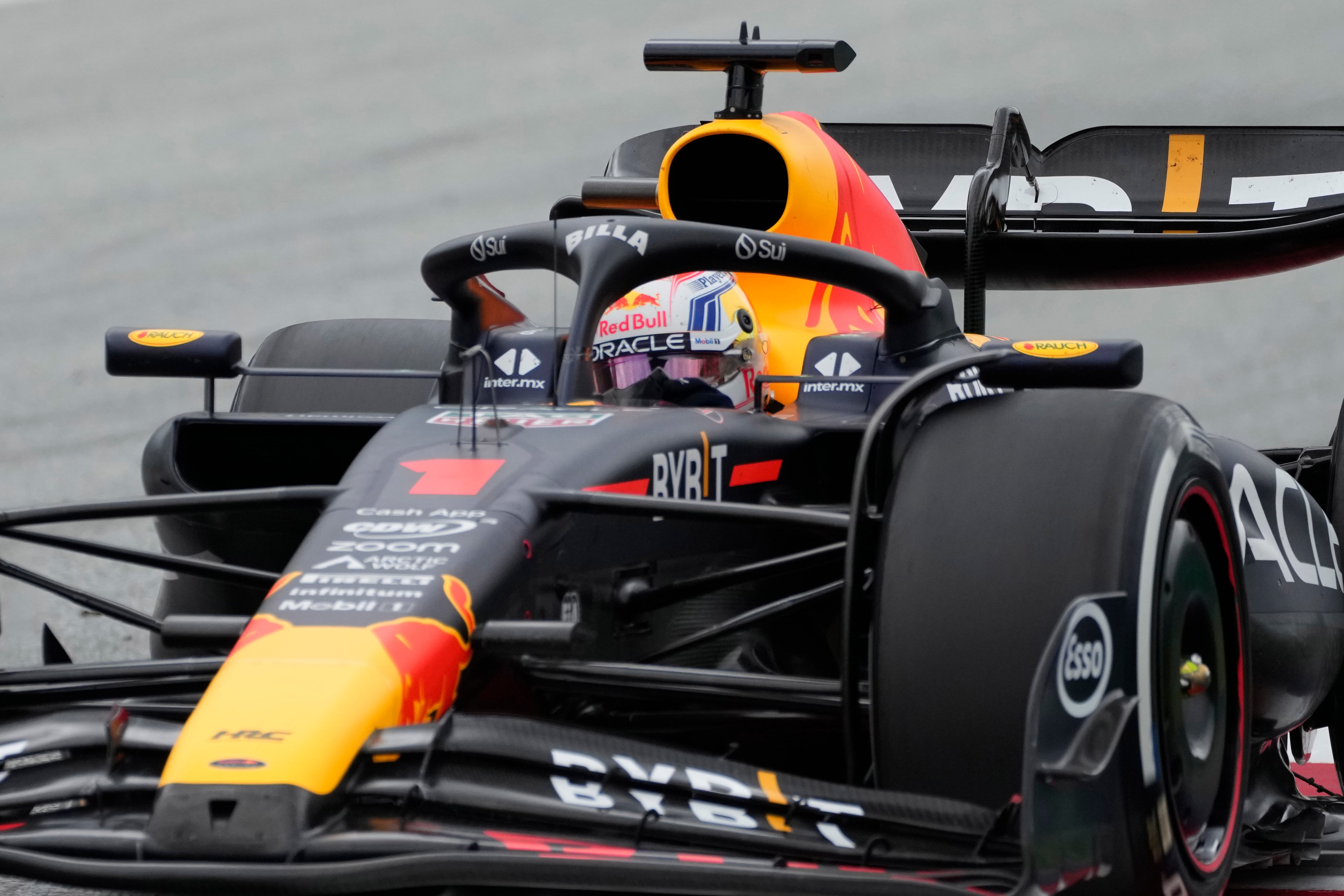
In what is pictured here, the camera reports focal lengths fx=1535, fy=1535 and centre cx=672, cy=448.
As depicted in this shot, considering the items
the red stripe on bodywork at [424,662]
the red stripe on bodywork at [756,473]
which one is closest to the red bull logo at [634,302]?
the red stripe on bodywork at [756,473]

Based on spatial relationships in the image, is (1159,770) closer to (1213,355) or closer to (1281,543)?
(1281,543)

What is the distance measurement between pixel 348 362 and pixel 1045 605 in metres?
2.78

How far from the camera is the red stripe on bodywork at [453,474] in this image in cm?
211

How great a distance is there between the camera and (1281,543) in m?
2.74

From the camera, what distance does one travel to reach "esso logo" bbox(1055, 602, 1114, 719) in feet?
5.14

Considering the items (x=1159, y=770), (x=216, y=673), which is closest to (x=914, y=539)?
(x=1159, y=770)

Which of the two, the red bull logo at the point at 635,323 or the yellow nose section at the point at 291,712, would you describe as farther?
the red bull logo at the point at 635,323

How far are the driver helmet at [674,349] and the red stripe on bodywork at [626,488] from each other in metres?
0.49

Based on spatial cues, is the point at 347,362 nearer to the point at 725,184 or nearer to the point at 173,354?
the point at 725,184

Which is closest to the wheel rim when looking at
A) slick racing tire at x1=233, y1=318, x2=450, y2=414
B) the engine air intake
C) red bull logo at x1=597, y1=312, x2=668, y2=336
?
red bull logo at x1=597, y1=312, x2=668, y2=336

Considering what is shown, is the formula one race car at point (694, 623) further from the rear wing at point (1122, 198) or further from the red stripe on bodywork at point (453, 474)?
the rear wing at point (1122, 198)

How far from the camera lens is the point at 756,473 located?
2.57 m

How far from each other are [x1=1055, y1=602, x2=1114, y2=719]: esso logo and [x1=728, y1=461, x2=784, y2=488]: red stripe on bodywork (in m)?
0.92

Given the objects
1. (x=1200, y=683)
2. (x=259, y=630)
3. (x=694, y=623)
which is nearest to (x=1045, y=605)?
(x=1200, y=683)
